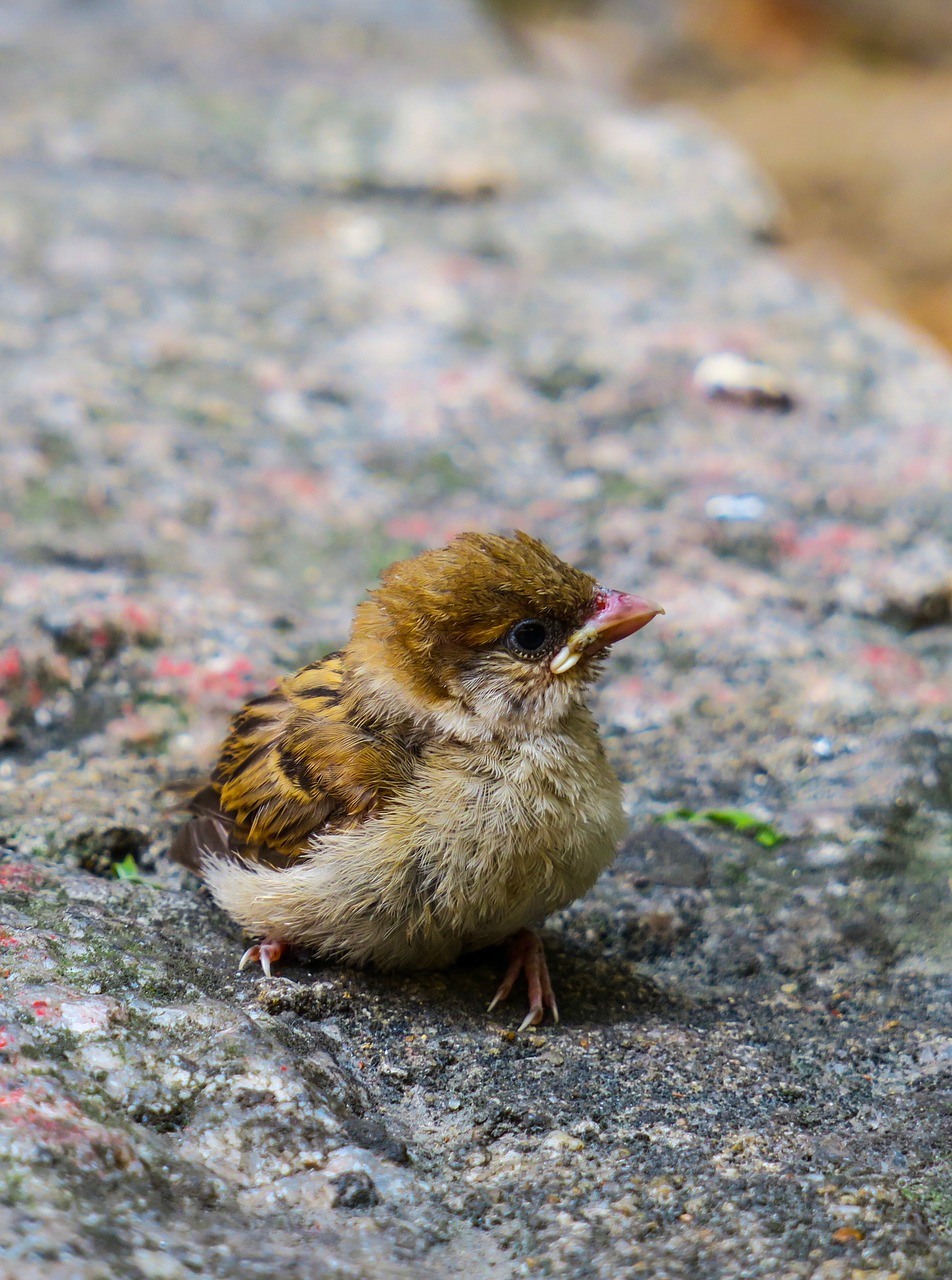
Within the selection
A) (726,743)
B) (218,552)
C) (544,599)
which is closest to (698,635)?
(726,743)

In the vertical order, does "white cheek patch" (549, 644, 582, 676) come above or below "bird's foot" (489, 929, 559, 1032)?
above

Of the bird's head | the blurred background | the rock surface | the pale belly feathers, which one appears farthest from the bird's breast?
the blurred background

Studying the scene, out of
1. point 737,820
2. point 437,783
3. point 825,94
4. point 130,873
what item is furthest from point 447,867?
point 825,94

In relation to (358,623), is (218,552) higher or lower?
lower

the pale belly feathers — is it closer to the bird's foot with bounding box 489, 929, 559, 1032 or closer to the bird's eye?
the bird's foot with bounding box 489, 929, 559, 1032

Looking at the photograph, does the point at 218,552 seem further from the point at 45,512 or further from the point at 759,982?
the point at 759,982

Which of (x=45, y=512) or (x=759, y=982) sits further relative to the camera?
(x=45, y=512)
